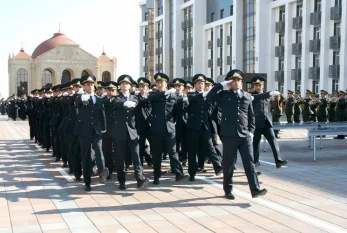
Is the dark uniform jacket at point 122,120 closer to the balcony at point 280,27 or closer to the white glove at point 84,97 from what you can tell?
the white glove at point 84,97

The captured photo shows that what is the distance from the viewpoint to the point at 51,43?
85.2 m

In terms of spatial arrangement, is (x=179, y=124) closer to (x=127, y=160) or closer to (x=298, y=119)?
(x=127, y=160)

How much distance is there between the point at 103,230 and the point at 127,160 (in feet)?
14.1

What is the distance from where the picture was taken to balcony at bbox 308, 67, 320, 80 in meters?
35.5

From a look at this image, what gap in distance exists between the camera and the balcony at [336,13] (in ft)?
107

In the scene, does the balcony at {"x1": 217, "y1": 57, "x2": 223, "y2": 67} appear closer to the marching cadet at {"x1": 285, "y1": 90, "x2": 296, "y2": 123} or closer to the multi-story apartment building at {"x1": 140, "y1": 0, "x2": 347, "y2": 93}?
the multi-story apartment building at {"x1": 140, "y1": 0, "x2": 347, "y2": 93}

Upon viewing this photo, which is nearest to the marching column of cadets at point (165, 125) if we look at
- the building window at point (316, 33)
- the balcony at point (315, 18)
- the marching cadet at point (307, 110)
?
the marching cadet at point (307, 110)

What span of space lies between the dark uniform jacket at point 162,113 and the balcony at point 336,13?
2781 cm

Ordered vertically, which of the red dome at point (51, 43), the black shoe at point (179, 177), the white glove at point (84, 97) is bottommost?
the black shoe at point (179, 177)

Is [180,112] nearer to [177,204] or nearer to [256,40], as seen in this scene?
[177,204]

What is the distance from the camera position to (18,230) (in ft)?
18.6

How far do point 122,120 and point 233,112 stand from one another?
2.07 meters

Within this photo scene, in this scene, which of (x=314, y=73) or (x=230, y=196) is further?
(x=314, y=73)

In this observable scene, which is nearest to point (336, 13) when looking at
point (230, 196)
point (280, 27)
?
point (280, 27)
